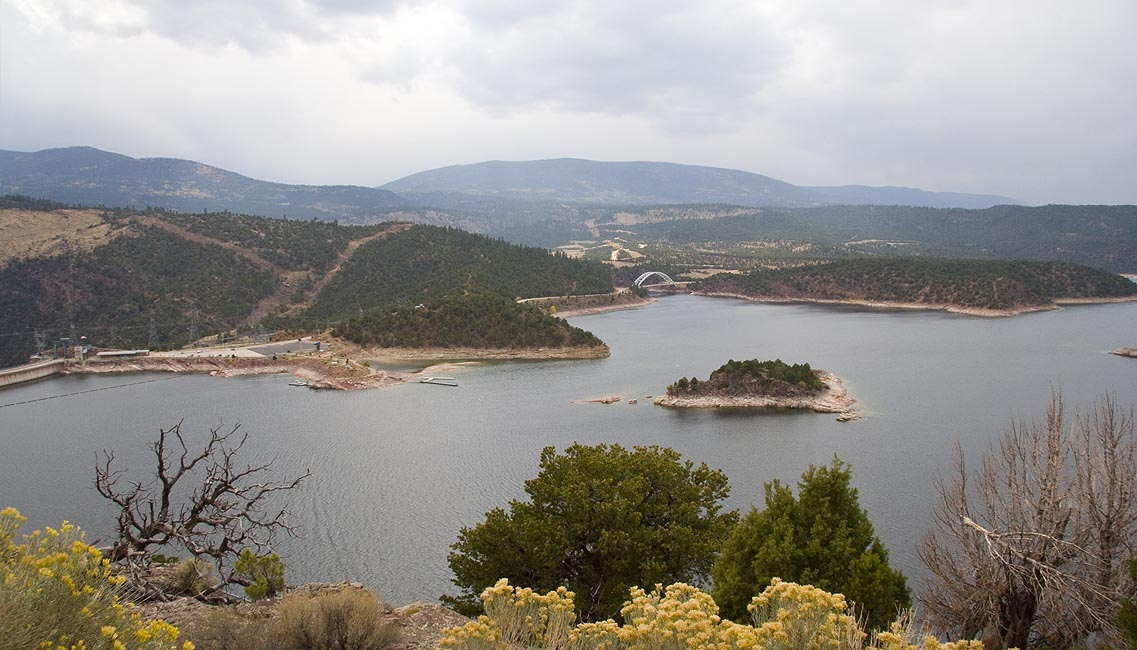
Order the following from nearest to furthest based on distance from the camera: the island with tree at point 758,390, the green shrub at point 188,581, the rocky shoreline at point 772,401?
the green shrub at point 188,581 < the rocky shoreline at point 772,401 < the island with tree at point 758,390

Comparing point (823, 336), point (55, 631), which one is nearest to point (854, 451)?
point (55, 631)

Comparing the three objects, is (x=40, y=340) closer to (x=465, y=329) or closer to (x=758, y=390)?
(x=465, y=329)

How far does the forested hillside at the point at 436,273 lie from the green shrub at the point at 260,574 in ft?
168

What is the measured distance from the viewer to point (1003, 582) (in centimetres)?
1081

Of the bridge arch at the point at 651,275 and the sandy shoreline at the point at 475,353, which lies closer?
the sandy shoreline at the point at 475,353

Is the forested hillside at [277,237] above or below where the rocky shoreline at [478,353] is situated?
above

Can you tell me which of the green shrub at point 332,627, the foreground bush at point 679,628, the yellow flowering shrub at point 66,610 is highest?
the yellow flowering shrub at point 66,610

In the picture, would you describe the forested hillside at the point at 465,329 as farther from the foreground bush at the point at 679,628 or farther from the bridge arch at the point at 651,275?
the bridge arch at the point at 651,275

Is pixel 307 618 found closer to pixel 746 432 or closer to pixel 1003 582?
pixel 1003 582

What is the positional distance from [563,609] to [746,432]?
2717 centimetres

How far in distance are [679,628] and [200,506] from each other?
7.82m

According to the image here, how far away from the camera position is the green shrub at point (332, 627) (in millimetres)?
7910

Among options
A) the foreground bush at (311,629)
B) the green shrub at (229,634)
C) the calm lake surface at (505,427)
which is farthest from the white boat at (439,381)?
the green shrub at (229,634)

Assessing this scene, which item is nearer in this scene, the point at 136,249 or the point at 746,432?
the point at 746,432
